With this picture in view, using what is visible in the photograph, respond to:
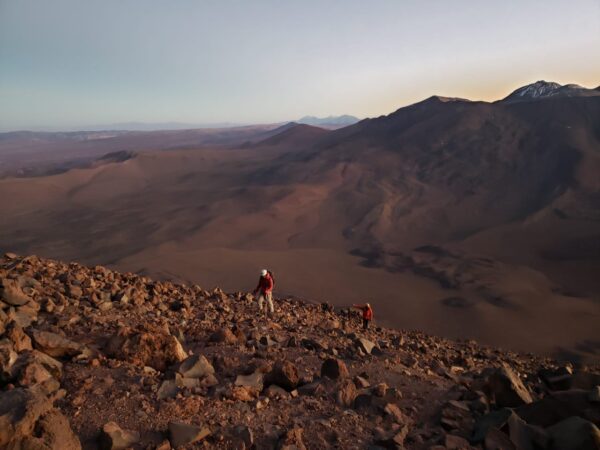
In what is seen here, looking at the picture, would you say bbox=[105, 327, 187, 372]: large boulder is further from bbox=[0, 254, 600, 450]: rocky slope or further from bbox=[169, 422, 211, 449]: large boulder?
bbox=[169, 422, 211, 449]: large boulder

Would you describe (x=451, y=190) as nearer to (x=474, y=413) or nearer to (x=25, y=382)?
(x=474, y=413)

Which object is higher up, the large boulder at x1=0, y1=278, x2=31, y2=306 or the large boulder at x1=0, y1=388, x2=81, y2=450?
the large boulder at x1=0, y1=388, x2=81, y2=450

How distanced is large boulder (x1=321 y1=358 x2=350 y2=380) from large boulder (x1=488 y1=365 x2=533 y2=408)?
1.46 metres

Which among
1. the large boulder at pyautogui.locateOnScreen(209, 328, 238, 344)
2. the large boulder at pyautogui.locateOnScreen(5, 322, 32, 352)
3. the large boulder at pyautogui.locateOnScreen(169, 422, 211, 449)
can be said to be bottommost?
the large boulder at pyautogui.locateOnScreen(209, 328, 238, 344)

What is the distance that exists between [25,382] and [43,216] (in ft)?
120

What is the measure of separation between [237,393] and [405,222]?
2517 cm

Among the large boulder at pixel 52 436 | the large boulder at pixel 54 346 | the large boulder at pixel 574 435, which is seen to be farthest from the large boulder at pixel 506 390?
the large boulder at pixel 54 346

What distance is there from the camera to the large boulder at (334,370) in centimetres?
441

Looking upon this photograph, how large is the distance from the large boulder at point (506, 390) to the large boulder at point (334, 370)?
4.79 ft

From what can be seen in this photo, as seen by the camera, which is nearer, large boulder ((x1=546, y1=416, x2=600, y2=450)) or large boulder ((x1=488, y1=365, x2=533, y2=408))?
large boulder ((x1=546, y1=416, x2=600, y2=450))

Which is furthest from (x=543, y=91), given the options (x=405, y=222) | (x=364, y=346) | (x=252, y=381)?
(x=252, y=381)

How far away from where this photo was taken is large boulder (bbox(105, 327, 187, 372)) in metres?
4.25

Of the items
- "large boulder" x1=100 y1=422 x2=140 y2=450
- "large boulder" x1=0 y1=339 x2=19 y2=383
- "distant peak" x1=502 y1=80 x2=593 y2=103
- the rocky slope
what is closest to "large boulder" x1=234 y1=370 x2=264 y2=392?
the rocky slope

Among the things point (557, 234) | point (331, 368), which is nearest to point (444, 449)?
point (331, 368)
